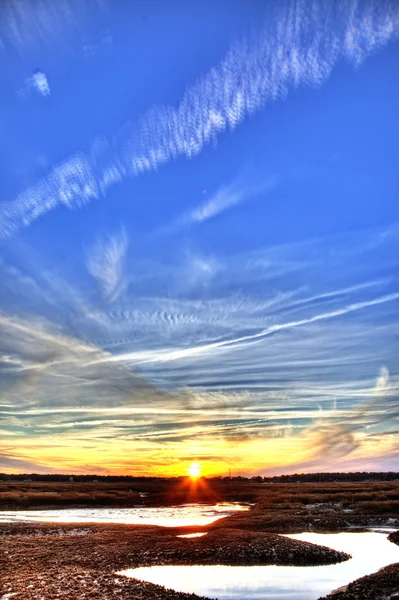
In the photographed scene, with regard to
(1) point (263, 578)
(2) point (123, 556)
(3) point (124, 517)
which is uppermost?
(3) point (124, 517)

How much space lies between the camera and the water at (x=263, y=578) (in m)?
22.5

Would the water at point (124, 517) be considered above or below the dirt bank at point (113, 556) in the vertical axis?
above

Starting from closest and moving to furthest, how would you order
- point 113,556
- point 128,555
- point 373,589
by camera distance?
1. point 373,589
2. point 113,556
3. point 128,555

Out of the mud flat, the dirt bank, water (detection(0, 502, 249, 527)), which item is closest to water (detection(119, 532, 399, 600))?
the mud flat

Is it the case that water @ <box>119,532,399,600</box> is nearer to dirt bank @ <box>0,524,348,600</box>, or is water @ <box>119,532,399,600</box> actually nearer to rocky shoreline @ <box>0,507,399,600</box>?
rocky shoreline @ <box>0,507,399,600</box>

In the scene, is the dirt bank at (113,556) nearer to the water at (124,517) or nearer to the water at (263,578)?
the water at (263,578)

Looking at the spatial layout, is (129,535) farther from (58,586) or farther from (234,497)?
(234,497)

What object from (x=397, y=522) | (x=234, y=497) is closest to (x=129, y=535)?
(x=397, y=522)

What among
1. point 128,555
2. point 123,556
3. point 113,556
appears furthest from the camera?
point 128,555

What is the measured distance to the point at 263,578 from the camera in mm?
25703

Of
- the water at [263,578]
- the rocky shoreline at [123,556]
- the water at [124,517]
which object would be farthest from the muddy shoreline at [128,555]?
the water at [124,517]

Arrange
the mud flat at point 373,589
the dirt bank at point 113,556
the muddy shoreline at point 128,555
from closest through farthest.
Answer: the mud flat at point 373,589
the muddy shoreline at point 128,555
the dirt bank at point 113,556

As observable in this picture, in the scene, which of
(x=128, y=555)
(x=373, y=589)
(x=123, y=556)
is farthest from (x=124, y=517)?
(x=373, y=589)

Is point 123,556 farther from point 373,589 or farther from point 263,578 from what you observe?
point 373,589
